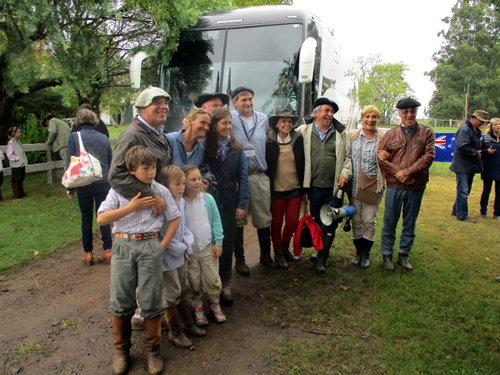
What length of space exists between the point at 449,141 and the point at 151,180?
11.8 m

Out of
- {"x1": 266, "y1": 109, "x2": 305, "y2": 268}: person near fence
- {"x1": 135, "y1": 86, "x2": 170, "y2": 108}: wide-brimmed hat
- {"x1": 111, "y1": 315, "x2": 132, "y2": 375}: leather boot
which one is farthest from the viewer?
{"x1": 266, "y1": 109, "x2": 305, "y2": 268}: person near fence

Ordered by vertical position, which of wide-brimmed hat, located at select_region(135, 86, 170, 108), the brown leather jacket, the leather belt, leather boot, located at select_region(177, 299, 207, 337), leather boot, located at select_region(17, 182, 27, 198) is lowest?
leather boot, located at select_region(17, 182, 27, 198)

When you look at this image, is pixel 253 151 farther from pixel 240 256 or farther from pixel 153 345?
pixel 153 345

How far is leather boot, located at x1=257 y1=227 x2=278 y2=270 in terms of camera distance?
15.6 feet

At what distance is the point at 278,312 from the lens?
369cm

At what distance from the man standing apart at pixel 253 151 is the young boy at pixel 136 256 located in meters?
1.60

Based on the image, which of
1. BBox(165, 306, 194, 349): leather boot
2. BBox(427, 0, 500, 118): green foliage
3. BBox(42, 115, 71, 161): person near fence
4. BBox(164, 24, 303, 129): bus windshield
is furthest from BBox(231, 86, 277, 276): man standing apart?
BBox(427, 0, 500, 118): green foliage

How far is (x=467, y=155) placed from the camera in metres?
7.18

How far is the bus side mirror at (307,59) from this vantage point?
235 inches

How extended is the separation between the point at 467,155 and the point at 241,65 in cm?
466

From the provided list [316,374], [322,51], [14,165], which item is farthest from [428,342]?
[14,165]

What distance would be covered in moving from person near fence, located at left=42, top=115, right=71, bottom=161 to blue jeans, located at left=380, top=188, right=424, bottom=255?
27.5 feet

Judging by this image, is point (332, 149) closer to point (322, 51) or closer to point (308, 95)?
point (308, 95)

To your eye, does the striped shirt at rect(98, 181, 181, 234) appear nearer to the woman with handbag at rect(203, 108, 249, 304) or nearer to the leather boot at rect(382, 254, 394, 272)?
the woman with handbag at rect(203, 108, 249, 304)
